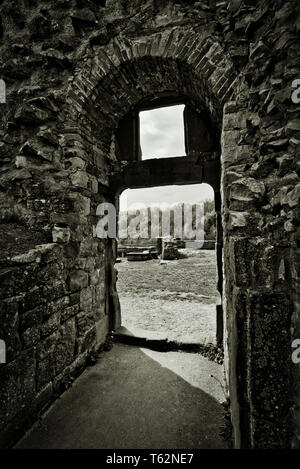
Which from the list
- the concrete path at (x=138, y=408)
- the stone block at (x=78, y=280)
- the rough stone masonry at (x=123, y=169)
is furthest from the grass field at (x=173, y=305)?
the stone block at (x=78, y=280)

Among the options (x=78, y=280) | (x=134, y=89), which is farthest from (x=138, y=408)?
(x=134, y=89)

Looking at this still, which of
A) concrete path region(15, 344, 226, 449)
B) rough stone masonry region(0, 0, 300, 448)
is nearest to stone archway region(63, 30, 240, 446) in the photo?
rough stone masonry region(0, 0, 300, 448)

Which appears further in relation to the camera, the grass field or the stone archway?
the grass field

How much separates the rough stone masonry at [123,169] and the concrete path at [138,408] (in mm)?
250

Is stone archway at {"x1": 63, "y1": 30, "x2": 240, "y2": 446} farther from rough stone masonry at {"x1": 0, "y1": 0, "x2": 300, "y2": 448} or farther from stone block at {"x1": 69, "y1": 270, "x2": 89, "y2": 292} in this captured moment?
stone block at {"x1": 69, "y1": 270, "x2": 89, "y2": 292}

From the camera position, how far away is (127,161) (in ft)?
12.4

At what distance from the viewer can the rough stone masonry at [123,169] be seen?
1584 mm

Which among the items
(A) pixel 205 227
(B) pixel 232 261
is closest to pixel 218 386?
(B) pixel 232 261

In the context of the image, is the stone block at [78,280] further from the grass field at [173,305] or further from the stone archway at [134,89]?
the grass field at [173,305]

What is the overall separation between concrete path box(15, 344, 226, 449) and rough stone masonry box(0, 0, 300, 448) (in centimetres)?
25

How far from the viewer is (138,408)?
229cm

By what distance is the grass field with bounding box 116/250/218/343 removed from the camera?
3.95m

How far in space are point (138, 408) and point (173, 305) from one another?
305cm
